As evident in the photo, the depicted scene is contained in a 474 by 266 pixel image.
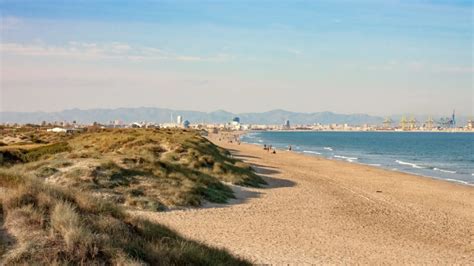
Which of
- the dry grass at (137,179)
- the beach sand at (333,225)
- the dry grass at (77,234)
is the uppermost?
the dry grass at (77,234)

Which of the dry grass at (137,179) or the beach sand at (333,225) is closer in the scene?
the beach sand at (333,225)

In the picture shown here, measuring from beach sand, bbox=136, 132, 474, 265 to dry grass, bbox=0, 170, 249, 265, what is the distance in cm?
420

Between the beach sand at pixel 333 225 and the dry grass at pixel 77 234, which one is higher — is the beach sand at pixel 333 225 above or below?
below

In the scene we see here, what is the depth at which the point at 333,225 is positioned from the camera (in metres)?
19.0

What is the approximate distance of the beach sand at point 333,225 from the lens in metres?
14.6

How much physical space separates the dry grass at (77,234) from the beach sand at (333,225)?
420cm

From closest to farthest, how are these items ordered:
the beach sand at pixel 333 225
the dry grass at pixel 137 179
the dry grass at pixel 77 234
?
the dry grass at pixel 77 234 → the beach sand at pixel 333 225 → the dry grass at pixel 137 179

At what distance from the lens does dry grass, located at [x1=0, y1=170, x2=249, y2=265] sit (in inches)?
255

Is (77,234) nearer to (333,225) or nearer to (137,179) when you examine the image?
(333,225)

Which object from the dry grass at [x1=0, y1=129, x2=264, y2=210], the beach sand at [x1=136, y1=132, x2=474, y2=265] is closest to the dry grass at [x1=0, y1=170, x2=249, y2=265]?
the beach sand at [x1=136, y1=132, x2=474, y2=265]

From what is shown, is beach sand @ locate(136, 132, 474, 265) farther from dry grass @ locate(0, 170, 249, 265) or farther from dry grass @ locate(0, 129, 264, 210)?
dry grass @ locate(0, 170, 249, 265)

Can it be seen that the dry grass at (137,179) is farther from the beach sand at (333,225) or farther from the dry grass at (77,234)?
the dry grass at (77,234)

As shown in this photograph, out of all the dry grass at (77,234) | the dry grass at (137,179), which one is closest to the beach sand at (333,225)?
the dry grass at (137,179)

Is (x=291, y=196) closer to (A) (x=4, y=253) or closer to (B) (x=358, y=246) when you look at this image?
(B) (x=358, y=246)
